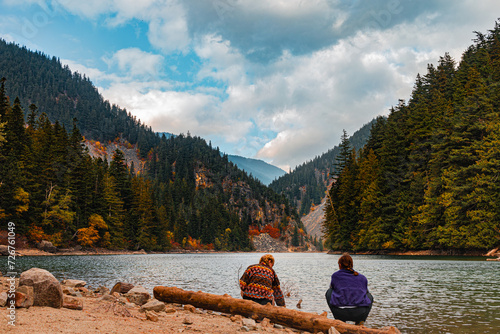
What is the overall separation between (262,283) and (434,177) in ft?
179

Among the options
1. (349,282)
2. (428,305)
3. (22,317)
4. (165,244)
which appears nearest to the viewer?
(22,317)

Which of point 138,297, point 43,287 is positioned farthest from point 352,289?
point 138,297

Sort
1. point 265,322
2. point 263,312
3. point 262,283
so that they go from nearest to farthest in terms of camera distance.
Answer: point 265,322 < point 263,312 < point 262,283

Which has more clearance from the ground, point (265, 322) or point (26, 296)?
point (26, 296)

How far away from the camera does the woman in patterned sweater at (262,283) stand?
34.8ft

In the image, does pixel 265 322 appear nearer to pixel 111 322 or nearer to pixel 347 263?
pixel 347 263

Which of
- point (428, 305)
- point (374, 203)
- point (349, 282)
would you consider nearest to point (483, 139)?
point (374, 203)

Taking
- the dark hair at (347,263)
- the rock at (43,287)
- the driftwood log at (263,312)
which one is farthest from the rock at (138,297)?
the dark hair at (347,263)

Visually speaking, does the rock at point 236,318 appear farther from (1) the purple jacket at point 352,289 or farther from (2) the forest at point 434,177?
(2) the forest at point 434,177

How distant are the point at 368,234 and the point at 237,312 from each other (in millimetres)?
61355

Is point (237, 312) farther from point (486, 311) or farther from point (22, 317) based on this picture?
point (486, 311)

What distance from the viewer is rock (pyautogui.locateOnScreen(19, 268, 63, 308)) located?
8883 millimetres

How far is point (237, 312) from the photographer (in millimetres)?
11023

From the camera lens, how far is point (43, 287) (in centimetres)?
889
